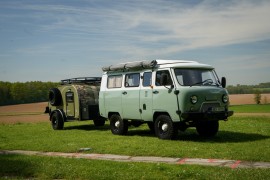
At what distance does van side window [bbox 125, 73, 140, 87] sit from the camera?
1509cm

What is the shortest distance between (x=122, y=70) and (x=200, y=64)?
354 centimetres

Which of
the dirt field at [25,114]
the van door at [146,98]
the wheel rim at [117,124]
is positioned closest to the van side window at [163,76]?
the van door at [146,98]

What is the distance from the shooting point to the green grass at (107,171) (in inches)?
302

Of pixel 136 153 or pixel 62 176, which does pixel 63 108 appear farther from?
pixel 62 176

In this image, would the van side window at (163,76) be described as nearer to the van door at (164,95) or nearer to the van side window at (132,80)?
the van door at (164,95)

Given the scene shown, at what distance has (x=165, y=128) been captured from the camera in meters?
13.7

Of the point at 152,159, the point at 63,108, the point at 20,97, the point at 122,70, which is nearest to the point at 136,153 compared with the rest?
the point at 152,159

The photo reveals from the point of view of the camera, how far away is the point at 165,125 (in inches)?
539

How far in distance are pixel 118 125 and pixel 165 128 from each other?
313cm

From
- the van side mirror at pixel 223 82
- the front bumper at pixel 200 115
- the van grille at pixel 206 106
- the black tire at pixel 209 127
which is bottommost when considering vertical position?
the black tire at pixel 209 127

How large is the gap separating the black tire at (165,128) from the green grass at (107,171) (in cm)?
434

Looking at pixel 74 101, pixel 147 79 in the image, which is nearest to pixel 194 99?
pixel 147 79

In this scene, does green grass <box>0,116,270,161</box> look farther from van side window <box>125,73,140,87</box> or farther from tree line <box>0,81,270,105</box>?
tree line <box>0,81,270,105</box>

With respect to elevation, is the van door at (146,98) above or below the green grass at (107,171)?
above
